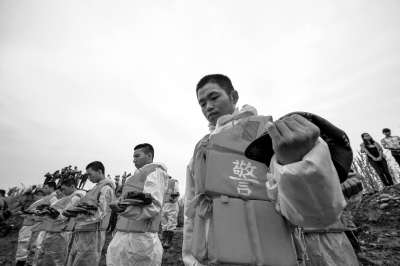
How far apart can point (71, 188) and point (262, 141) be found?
30.6 feet

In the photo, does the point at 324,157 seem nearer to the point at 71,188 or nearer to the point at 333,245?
the point at 333,245

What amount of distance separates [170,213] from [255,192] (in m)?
8.20

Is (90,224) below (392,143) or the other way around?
below

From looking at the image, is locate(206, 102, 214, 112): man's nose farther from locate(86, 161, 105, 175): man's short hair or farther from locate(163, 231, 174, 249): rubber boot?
locate(163, 231, 174, 249): rubber boot

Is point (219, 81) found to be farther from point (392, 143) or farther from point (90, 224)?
point (392, 143)

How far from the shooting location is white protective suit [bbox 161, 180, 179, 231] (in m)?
8.37

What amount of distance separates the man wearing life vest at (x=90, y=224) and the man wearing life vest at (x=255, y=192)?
4400 mm

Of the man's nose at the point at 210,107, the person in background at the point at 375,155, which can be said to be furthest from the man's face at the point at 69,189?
the person in background at the point at 375,155

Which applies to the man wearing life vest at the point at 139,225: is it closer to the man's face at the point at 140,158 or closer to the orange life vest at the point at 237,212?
the man's face at the point at 140,158

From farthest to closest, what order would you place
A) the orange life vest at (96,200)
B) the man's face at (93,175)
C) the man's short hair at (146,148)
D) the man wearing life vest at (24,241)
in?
the man wearing life vest at (24,241), the man's face at (93,175), the orange life vest at (96,200), the man's short hair at (146,148)

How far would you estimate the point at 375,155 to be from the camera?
27.2ft

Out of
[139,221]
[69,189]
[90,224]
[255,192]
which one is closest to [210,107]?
[255,192]

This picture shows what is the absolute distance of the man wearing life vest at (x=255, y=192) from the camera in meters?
0.69

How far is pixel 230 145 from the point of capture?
155cm
